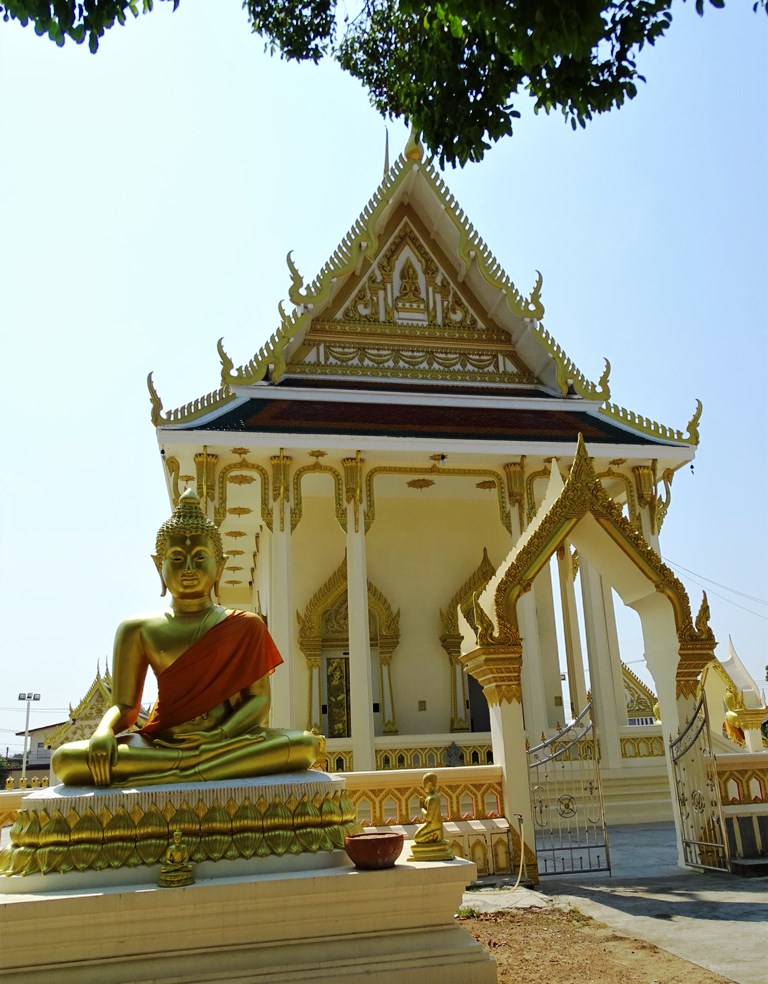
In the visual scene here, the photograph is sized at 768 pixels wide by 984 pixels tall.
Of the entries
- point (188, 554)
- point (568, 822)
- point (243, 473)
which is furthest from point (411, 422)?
point (188, 554)

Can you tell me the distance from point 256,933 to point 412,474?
8554mm

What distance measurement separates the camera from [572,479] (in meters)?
5.70

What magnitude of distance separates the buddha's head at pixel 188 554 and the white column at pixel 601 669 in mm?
6889

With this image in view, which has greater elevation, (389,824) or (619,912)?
(389,824)

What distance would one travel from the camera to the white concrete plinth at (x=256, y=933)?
2.88m

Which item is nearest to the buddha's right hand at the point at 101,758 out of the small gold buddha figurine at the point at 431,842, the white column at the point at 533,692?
the small gold buddha figurine at the point at 431,842

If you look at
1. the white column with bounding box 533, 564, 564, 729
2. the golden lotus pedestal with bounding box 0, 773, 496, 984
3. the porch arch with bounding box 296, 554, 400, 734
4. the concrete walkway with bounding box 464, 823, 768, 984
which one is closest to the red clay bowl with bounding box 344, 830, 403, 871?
the golden lotus pedestal with bounding box 0, 773, 496, 984

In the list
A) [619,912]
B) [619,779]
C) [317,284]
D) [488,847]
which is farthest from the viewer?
[317,284]

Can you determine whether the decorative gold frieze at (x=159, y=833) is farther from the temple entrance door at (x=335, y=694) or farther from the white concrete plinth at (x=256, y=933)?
the temple entrance door at (x=335, y=694)

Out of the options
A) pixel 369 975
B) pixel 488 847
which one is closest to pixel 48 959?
pixel 369 975

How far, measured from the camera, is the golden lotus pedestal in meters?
2.89

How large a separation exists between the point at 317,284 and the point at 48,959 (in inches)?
381

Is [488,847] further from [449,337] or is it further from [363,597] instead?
[449,337]

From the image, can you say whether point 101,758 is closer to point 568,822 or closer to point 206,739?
point 206,739
